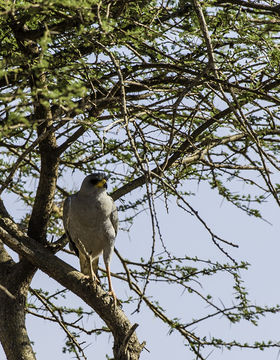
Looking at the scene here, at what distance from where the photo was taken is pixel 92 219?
5.64 m

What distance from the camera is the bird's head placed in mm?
5699

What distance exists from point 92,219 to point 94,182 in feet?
1.26

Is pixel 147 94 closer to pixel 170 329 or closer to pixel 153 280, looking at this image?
pixel 153 280

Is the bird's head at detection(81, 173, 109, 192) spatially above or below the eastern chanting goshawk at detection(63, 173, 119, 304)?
above

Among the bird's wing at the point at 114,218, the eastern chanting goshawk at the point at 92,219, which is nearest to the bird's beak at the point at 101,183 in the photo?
the eastern chanting goshawk at the point at 92,219

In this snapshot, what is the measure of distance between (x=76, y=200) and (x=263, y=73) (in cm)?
226

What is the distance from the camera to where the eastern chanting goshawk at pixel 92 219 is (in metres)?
5.62

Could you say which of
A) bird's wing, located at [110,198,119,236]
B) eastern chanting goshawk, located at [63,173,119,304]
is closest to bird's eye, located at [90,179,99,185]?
eastern chanting goshawk, located at [63,173,119,304]

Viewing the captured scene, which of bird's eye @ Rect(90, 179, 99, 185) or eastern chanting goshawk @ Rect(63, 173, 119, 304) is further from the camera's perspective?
bird's eye @ Rect(90, 179, 99, 185)

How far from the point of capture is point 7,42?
495 cm

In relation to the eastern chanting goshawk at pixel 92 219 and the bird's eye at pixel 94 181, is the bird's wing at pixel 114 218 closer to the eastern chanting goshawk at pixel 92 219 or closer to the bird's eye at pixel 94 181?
the eastern chanting goshawk at pixel 92 219

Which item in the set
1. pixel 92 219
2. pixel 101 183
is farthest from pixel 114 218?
pixel 101 183

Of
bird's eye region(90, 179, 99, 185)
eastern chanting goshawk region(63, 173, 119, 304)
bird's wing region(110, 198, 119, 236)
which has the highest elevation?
bird's eye region(90, 179, 99, 185)

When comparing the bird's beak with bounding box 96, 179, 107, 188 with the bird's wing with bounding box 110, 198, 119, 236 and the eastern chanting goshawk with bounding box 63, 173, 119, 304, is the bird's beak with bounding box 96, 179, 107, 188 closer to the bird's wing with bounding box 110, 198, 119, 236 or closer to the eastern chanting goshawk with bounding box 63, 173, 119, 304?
the eastern chanting goshawk with bounding box 63, 173, 119, 304
